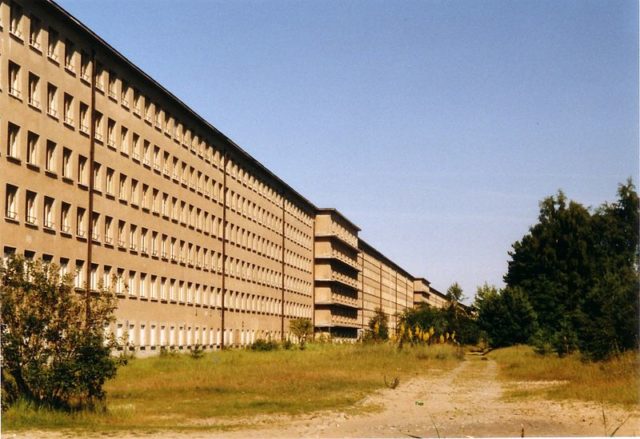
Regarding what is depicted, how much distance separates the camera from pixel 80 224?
49000 millimetres

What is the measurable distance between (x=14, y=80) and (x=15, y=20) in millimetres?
2750

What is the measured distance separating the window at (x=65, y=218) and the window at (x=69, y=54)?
23.0 feet

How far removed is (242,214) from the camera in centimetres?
8631

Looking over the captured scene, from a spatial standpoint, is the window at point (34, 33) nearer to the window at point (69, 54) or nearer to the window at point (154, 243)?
the window at point (69, 54)

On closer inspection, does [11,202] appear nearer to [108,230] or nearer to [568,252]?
[108,230]

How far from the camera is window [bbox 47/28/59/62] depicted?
148 ft

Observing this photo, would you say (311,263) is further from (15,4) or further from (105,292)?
(105,292)

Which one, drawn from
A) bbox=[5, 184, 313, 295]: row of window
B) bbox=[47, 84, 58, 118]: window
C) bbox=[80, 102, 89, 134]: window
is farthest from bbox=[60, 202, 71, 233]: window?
bbox=[47, 84, 58, 118]: window

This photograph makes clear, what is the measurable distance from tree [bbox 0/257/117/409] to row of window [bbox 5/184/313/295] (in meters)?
23.0

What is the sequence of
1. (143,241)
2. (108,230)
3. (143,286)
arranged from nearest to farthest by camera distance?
(108,230)
(143,286)
(143,241)

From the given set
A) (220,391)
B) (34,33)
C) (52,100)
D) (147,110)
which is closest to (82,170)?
(52,100)

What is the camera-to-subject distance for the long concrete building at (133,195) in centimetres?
4244

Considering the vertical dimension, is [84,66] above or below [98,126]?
above

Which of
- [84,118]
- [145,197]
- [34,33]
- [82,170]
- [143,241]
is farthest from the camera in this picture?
[145,197]
